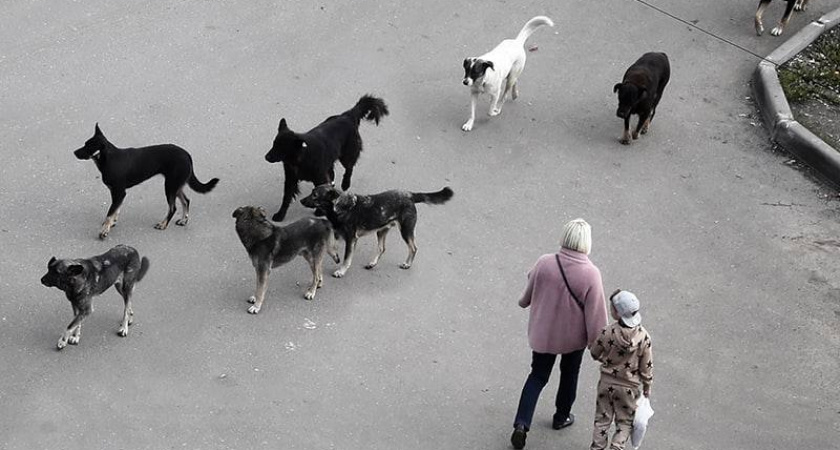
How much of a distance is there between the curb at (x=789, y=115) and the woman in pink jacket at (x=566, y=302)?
18.1ft

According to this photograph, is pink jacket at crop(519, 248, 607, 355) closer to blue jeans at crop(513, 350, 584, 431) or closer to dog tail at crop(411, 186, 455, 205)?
blue jeans at crop(513, 350, 584, 431)

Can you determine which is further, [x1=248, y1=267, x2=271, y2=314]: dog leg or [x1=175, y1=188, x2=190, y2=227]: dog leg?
[x1=175, y1=188, x2=190, y2=227]: dog leg

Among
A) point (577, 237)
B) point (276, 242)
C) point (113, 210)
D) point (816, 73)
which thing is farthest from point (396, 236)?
point (816, 73)

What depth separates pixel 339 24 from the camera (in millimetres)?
13336

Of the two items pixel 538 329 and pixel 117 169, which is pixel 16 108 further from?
pixel 538 329

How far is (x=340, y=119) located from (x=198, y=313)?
2.50 metres

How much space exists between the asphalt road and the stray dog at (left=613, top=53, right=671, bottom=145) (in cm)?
28

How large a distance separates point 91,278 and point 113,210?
1.47m

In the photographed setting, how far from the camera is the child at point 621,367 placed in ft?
22.6

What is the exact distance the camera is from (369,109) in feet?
34.7

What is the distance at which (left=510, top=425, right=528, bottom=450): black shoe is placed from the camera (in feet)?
25.0

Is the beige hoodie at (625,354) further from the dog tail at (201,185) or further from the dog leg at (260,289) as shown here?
the dog tail at (201,185)

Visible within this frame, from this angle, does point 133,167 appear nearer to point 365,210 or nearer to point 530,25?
point 365,210

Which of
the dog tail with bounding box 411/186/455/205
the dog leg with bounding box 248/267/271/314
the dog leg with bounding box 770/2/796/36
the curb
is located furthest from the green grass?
the dog leg with bounding box 248/267/271/314
